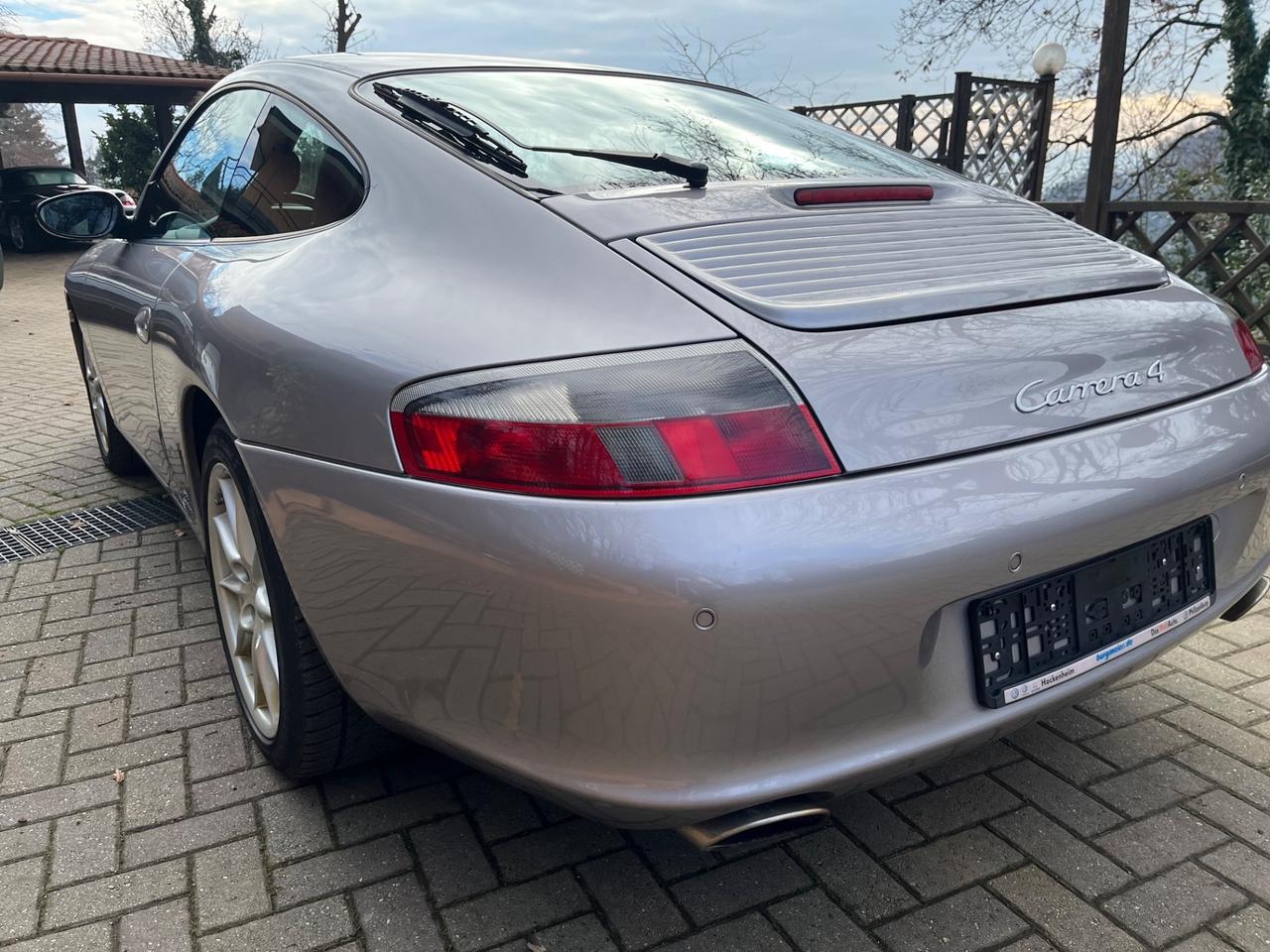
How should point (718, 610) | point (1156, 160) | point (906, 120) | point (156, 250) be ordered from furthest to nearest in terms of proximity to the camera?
1. point (1156, 160)
2. point (906, 120)
3. point (156, 250)
4. point (718, 610)

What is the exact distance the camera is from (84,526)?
395 cm

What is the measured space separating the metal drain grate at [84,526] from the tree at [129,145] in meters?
21.2

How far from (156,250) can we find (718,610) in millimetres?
2230

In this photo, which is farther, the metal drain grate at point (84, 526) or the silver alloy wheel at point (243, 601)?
the metal drain grate at point (84, 526)

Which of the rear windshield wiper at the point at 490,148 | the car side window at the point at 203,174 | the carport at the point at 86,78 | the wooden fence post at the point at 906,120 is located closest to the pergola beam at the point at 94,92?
the carport at the point at 86,78

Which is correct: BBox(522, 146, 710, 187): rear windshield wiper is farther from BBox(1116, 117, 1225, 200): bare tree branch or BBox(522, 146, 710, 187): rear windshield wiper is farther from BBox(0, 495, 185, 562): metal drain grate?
BBox(1116, 117, 1225, 200): bare tree branch

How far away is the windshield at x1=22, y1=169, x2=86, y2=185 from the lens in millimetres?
17188

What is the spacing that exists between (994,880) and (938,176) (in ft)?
5.00

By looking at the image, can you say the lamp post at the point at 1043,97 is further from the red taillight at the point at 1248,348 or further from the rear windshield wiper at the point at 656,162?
the rear windshield wiper at the point at 656,162

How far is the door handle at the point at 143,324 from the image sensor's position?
266 centimetres

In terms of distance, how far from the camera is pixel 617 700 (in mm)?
1394

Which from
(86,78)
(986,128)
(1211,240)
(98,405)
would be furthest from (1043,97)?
(86,78)

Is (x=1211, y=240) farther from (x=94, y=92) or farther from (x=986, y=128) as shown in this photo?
(x=94, y=92)

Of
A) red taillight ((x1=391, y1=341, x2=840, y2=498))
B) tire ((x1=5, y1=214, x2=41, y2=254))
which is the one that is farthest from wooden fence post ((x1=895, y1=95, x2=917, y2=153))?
tire ((x1=5, y1=214, x2=41, y2=254))
